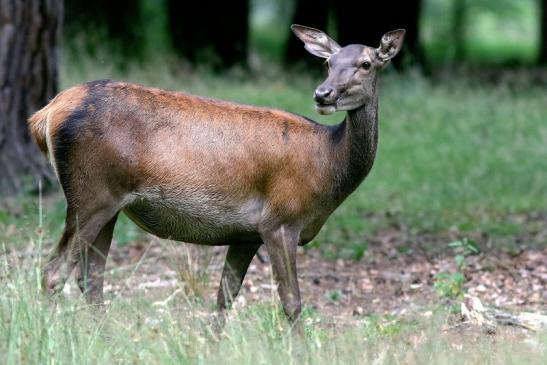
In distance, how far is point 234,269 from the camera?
7.14 meters

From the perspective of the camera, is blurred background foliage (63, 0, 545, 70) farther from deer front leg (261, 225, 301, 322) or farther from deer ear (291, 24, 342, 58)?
deer front leg (261, 225, 301, 322)

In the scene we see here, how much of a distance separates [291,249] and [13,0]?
4.97 metres

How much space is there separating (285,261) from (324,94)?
1045mm

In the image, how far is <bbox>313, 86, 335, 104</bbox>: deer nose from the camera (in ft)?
21.3

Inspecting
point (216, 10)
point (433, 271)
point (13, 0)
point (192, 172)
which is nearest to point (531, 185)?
point (433, 271)

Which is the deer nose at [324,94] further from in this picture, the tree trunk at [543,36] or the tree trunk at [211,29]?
the tree trunk at [543,36]

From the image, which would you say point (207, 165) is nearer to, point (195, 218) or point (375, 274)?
point (195, 218)

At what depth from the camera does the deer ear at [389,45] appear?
23.0 ft

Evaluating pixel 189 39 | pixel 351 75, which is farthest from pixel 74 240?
pixel 189 39

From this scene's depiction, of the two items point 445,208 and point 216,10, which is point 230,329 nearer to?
point 445,208

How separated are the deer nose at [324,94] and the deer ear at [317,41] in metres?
0.65

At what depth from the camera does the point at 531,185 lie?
1247 cm

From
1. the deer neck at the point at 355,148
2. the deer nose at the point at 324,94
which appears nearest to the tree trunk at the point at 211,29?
the deer neck at the point at 355,148

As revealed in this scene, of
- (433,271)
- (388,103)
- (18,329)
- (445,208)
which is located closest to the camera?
(18,329)
